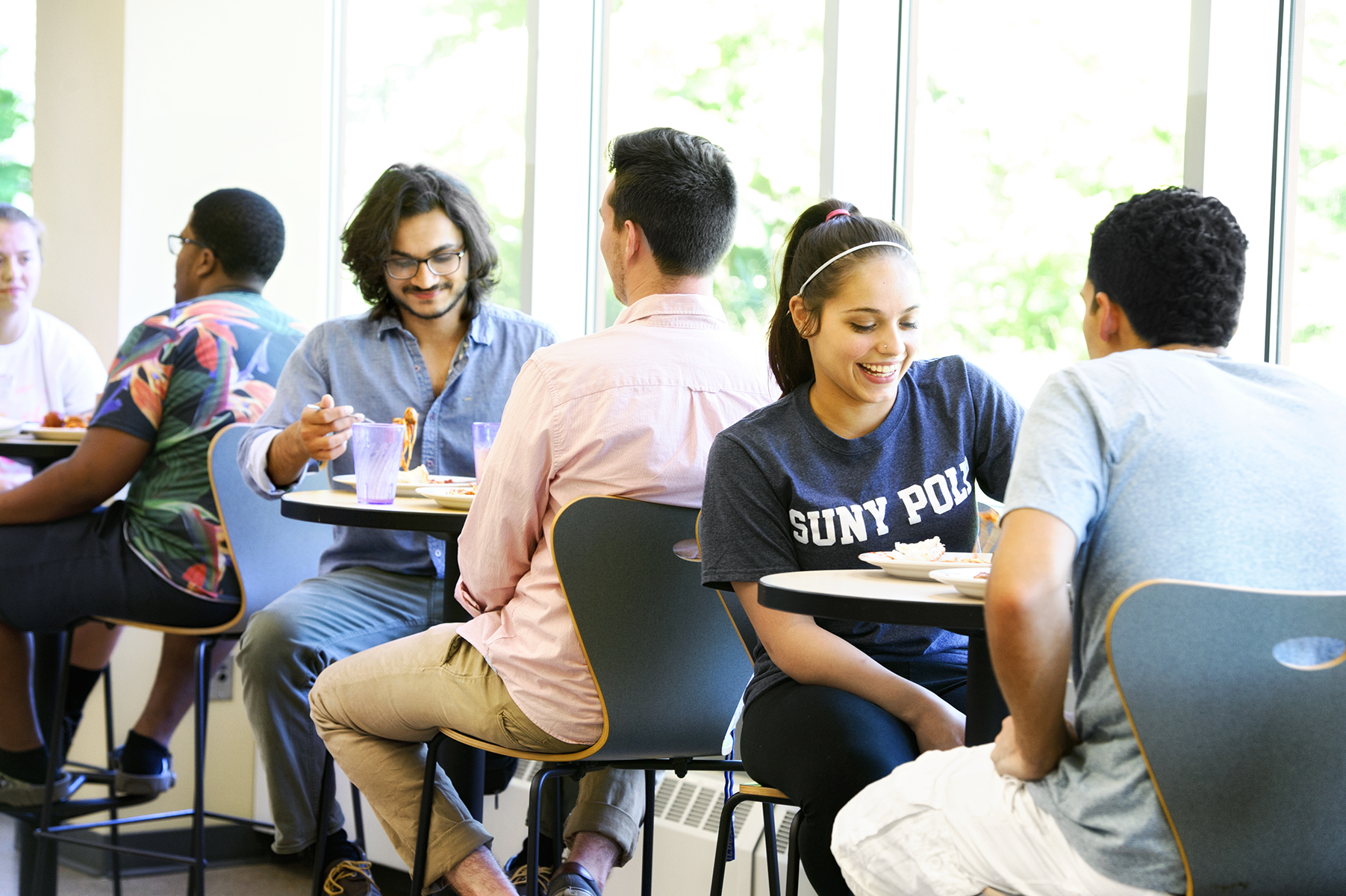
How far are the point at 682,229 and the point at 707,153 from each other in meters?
0.15

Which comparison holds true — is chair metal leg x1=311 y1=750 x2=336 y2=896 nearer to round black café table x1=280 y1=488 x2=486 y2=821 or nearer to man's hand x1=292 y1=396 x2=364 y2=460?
round black café table x1=280 y1=488 x2=486 y2=821

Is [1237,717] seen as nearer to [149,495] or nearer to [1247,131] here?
[1247,131]

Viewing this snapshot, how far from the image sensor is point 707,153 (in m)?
1.99

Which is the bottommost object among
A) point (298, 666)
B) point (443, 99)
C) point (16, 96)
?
point (298, 666)

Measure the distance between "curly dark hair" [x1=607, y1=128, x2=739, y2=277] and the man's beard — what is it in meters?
0.83

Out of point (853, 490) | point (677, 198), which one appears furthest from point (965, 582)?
point (677, 198)

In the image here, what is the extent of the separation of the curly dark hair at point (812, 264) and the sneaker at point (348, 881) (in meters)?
1.18

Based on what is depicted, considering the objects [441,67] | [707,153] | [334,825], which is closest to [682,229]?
[707,153]

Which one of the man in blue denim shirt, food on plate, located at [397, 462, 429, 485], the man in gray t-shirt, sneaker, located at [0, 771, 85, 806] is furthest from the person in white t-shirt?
the man in gray t-shirt

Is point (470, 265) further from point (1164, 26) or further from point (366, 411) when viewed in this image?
point (1164, 26)

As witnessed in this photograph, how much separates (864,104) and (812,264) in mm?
1276

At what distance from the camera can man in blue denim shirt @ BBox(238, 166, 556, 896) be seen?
2.45 meters

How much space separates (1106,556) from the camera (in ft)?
3.55

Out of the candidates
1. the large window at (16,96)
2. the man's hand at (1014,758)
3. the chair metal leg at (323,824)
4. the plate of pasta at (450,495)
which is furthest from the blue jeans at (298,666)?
the large window at (16,96)
